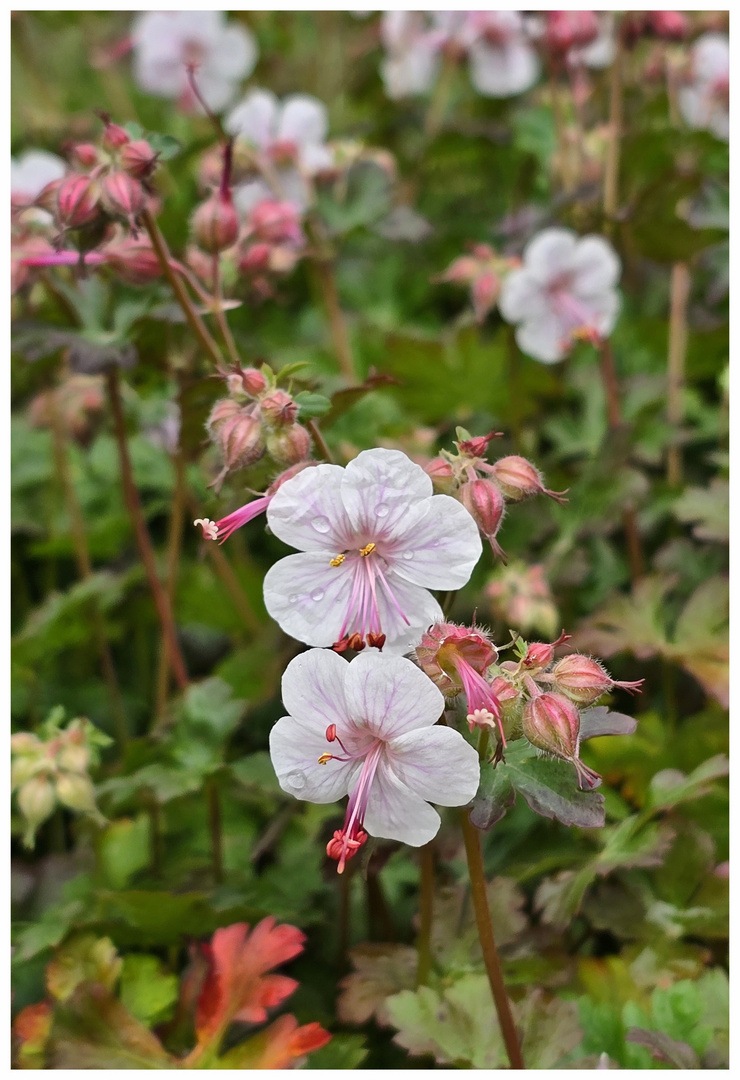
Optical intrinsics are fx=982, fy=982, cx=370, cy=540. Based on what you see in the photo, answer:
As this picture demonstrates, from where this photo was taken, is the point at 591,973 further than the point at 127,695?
No

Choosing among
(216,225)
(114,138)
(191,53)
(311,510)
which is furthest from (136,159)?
(191,53)

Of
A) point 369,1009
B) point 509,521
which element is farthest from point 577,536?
point 369,1009

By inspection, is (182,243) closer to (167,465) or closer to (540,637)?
(167,465)

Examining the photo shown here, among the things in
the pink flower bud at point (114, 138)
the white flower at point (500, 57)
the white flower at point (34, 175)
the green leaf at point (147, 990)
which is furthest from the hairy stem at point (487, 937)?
the white flower at point (500, 57)

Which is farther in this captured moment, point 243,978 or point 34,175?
point 34,175

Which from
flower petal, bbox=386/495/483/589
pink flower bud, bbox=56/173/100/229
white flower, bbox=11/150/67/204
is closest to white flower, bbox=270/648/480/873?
flower petal, bbox=386/495/483/589

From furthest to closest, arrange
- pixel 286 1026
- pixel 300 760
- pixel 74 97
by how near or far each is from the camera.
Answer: pixel 74 97 < pixel 286 1026 < pixel 300 760

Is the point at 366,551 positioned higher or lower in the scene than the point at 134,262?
lower

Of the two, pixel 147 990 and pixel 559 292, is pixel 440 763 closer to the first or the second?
pixel 147 990
